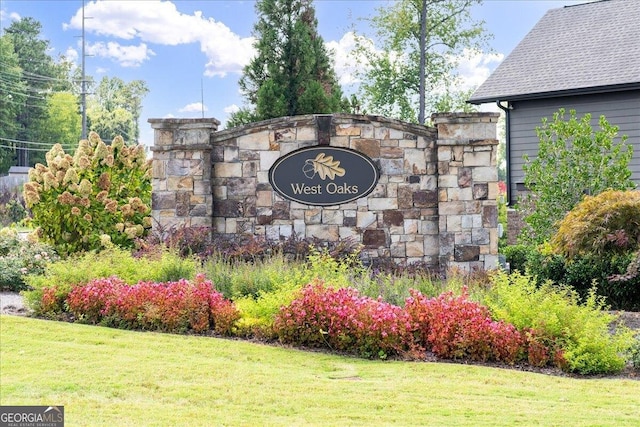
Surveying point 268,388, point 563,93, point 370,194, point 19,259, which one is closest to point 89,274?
point 19,259

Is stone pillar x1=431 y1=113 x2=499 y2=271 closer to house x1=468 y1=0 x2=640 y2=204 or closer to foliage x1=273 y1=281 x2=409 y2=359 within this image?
foliage x1=273 y1=281 x2=409 y2=359

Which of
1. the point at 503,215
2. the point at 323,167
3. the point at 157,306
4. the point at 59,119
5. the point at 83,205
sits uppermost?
the point at 59,119

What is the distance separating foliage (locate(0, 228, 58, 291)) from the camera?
10.4m

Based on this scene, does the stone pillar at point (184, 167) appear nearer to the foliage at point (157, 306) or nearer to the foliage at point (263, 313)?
the foliage at point (157, 306)

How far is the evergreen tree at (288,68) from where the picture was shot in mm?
17688

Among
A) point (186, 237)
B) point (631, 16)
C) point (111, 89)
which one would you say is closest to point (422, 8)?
point (631, 16)

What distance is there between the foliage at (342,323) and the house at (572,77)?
38.2ft

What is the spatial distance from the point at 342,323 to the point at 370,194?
15.8 feet

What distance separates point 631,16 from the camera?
19.4 metres

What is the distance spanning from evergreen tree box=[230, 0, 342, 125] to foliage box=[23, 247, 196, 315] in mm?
8298

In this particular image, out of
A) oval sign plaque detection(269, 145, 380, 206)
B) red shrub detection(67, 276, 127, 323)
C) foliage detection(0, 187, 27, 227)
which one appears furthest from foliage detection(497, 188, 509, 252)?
foliage detection(0, 187, 27, 227)

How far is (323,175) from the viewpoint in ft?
38.9

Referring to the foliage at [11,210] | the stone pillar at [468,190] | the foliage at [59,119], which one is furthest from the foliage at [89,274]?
the foliage at [59,119]

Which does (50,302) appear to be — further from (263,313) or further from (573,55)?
(573,55)
